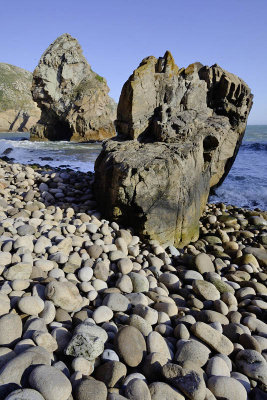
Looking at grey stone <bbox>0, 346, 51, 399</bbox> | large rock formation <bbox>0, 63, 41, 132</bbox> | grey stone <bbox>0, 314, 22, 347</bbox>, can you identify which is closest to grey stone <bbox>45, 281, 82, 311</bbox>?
grey stone <bbox>0, 314, 22, 347</bbox>

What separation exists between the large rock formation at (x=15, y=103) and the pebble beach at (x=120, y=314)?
274ft

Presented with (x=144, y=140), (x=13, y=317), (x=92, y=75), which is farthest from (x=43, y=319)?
(x=92, y=75)

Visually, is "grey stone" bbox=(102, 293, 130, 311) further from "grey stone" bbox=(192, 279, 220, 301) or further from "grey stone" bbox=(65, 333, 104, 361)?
"grey stone" bbox=(192, 279, 220, 301)

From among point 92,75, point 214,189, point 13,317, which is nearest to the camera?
point 13,317

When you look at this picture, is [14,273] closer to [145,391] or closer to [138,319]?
[138,319]

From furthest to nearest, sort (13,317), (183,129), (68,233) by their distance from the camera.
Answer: (183,129)
(68,233)
(13,317)

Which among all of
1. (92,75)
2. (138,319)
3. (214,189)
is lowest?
(214,189)

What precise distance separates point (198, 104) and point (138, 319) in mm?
6275

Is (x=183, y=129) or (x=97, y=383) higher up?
(x=183, y=129)

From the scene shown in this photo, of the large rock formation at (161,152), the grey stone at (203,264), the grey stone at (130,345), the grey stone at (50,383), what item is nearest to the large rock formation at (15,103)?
the large rock formation at (161,152)

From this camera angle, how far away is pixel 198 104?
280 inches

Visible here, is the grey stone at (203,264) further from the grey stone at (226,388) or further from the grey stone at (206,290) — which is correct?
the grey stone at (226,388)

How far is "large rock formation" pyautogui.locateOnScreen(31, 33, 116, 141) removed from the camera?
36.2 metres

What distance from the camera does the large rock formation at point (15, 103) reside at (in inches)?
3152
